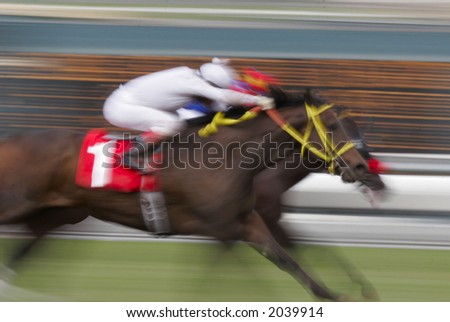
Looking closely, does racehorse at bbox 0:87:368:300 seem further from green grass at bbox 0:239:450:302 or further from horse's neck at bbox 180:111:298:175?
green grass at bbox 0:239:450:302

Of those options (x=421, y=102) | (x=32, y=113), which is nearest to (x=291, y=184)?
(x=421, y=102)

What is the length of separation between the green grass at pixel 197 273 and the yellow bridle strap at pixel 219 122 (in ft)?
2.51

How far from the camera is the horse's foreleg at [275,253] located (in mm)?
5332

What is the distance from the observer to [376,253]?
7.44 metres

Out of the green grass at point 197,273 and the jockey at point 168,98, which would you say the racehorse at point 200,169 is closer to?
the jockey at point 168,98

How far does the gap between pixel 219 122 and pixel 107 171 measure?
750 mm

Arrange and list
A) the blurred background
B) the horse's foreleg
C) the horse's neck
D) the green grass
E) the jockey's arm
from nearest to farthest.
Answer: the horse's foreleg
the jockey's arm
the horse's neck
the green grass
the blurred background

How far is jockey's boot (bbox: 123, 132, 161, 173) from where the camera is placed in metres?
5.61

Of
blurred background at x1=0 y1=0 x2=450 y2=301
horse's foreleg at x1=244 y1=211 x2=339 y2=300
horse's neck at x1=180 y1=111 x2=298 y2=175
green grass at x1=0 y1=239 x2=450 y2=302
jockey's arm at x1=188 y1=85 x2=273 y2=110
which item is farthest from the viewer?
blurred background at x1=0 y1=0 x2=450 y2=301

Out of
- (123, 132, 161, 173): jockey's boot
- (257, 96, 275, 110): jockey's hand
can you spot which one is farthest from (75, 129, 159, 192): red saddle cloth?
(257, 96, 275, 110): jockey's hand

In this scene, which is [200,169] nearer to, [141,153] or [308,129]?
[141,153]
